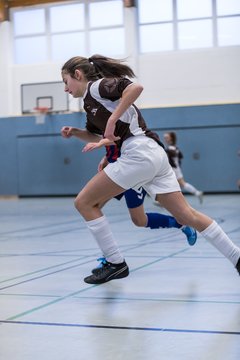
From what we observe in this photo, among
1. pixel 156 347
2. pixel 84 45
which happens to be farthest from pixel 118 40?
pixel 156 347

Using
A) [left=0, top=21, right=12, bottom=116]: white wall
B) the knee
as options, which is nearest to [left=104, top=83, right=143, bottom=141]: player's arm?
the knee

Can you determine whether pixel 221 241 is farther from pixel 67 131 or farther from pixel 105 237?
pixel 67 131

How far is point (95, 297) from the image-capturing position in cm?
416

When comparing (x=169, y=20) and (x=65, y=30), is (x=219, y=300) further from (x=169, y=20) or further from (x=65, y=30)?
(x=65, y=30)

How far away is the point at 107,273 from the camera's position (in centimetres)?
468

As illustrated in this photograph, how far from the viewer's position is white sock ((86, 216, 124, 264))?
452 centimetres

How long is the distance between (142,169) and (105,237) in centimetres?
64

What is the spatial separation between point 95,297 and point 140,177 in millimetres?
860

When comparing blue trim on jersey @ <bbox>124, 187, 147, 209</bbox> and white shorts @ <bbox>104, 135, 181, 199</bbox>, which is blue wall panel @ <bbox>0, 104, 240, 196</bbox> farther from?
white shorts @ <bbox>104, 135, 181, 199</bbox>

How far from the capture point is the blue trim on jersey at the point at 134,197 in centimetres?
491

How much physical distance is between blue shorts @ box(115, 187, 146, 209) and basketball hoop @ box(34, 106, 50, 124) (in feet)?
54.3

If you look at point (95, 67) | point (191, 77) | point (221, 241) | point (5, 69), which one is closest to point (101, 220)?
point (221, 241)

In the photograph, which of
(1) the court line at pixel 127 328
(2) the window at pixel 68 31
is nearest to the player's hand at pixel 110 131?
(1) the court line at pixel 127 328

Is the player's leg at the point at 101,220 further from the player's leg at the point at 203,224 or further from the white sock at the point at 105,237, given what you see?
the player's leg at the point at 203,224
